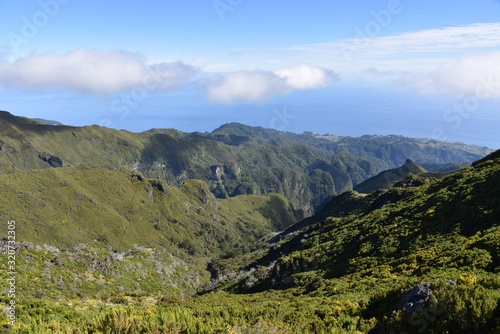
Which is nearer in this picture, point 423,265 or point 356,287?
point 356,287

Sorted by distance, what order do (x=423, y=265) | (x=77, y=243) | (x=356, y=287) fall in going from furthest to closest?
(x=77, y=243)
(x=423, y=265)
(x=356, y=287)

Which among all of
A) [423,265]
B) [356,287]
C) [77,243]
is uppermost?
A: [423,265]

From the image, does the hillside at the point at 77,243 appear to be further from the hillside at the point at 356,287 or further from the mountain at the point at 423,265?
the mountain at the point at 423,265

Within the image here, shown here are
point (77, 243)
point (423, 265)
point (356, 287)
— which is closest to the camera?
point (356, 287)

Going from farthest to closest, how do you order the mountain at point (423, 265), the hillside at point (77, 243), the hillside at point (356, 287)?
the hillside at point (77, 243) < the hillside at point (356, 287) < the mountain at point (423, 265)

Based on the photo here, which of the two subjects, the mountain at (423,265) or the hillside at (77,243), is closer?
the mountain at (423,265)

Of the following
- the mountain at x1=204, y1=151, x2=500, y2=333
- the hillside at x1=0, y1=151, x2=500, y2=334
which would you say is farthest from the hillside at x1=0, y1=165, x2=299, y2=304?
the mountain at x1=204, y1=151, x2=500, y2=333

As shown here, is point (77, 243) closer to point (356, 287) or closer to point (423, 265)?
point (356, 287)

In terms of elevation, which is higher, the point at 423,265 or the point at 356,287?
the point at 423,265

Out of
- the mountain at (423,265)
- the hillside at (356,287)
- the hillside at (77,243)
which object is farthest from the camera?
the hillside at (77,243)

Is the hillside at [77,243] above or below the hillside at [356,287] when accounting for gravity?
below

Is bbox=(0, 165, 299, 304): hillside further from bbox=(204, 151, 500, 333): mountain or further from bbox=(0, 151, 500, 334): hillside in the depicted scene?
bbox=(204, 151, 500, 333): mountain

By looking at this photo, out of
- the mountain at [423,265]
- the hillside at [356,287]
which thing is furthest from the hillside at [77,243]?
the mountain at [423,265]

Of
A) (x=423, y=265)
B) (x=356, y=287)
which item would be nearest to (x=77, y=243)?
(x=356, y=287)
